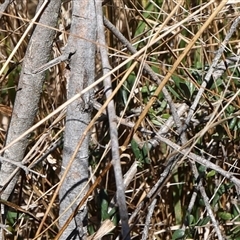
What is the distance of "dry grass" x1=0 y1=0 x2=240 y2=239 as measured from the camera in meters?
1.13

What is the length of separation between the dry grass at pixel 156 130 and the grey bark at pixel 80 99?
18 cm

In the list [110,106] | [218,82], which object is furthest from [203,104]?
[110,106]

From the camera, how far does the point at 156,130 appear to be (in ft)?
3.64

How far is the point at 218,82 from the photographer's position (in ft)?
3.66

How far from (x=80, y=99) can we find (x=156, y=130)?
0.30 m

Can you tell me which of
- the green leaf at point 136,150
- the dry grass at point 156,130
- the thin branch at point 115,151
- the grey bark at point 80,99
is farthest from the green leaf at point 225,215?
the thin branch at point 115,151

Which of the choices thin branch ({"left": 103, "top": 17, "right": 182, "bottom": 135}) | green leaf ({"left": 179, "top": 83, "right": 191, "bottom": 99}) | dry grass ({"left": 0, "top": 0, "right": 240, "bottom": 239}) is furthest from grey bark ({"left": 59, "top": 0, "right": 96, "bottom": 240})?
green leaf ({"left": 179, "top": 83, "right": 191, "bottom": 99})

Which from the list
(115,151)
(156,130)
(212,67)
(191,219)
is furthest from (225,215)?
(115,151)

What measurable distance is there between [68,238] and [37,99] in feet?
0.87

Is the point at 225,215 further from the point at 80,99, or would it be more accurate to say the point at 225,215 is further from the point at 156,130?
the point at 80,99

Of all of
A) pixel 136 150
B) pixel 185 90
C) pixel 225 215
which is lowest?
pixel 225 215

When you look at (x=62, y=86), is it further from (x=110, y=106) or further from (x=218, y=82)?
(x=110, y=106)

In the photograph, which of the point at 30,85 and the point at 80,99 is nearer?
the point at 80,99

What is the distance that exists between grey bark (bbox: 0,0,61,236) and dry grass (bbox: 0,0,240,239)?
0.07 metres
